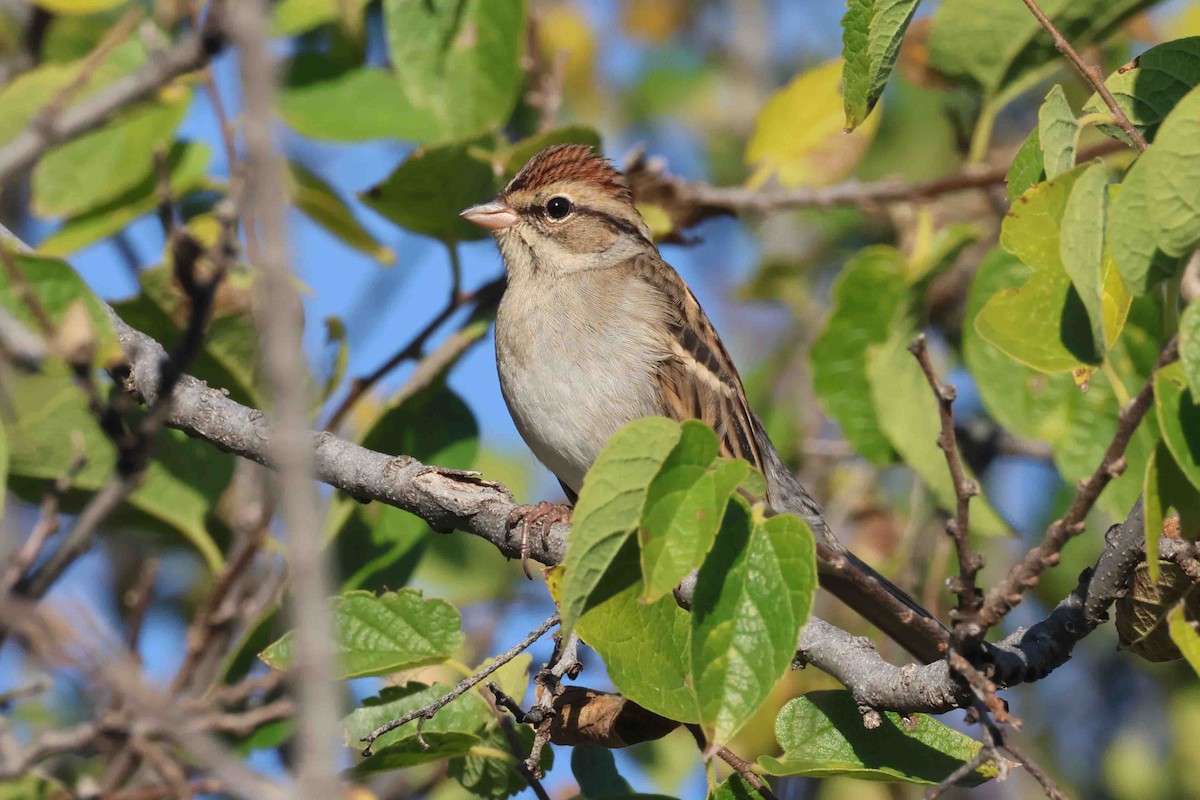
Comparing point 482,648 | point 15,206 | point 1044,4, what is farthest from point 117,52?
point 1044,4

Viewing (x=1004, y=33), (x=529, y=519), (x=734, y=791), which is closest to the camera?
(x=734, y=791)

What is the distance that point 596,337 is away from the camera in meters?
3.50

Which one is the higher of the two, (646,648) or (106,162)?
(106,162)

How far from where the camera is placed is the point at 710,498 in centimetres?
163

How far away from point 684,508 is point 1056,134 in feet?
2.34

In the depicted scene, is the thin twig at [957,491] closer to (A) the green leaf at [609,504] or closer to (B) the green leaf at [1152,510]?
(B) the green leaf at [1152,510]

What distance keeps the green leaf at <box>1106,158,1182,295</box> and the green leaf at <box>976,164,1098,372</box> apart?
0.16 m

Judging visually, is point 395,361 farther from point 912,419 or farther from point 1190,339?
point 1190,339

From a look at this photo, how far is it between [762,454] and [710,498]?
90.9 inches

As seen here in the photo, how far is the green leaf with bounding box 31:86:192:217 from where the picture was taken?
3008 millimetres

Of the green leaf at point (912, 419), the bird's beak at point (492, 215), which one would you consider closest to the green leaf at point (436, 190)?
the bird's beak at point (492, 215)

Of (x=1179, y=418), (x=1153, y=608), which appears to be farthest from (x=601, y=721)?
(x=1179, y=418)

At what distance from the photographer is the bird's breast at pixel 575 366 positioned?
3330 millimetres

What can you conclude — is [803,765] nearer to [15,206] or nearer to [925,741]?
[925,741]
